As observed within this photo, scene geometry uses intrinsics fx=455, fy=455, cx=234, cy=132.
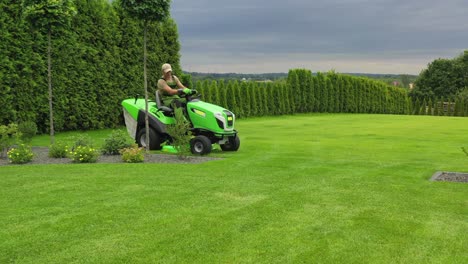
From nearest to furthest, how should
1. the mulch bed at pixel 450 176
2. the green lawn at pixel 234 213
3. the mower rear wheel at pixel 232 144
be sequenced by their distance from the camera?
the green lawn at pixel 234 213 < the mulch bed at pixel 450 176 < the mower rear wheel at pixel 232 144

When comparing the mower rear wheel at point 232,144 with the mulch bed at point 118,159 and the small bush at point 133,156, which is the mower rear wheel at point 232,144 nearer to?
the mulch bed at point 118,159

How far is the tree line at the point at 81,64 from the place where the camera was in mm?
13875

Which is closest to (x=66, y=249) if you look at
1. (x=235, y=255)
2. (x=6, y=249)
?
(x=6, y=249)

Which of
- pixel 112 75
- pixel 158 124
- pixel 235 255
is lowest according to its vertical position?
pixel 235 255

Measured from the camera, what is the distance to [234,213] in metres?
5.30

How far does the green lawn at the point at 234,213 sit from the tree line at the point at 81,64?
21.6ft

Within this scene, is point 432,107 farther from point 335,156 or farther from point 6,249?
point 6,249

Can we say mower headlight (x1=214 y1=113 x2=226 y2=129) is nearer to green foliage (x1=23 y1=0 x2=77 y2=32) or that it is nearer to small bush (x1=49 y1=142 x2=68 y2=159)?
small bush (x1=49 y1=142 x2=68 y2=159)

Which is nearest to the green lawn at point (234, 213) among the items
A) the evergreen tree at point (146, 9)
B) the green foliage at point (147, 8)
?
the evergreen tree at point (146, 9)

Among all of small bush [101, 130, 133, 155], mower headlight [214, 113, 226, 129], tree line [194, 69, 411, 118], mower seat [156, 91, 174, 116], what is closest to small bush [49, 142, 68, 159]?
small bush [101, 130, 133, 155]

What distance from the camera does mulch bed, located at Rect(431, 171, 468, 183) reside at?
7512 millimetres

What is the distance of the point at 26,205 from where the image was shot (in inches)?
218

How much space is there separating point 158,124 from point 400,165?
5.57 metres

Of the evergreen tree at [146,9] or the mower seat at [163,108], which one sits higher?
the evergreen tree at [146,9]
